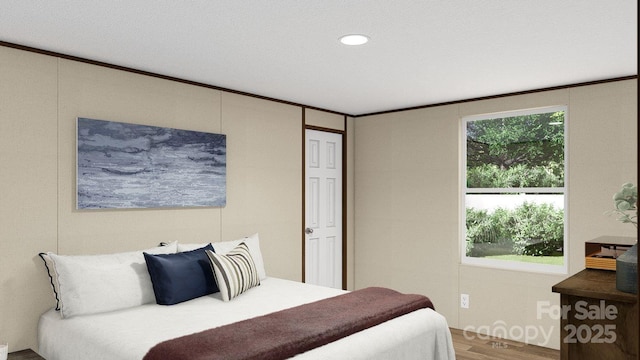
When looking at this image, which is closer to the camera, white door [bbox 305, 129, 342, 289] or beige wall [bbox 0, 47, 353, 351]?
beige wall [bbox 0, 47, 353, 351]

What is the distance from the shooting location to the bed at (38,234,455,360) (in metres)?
2.50

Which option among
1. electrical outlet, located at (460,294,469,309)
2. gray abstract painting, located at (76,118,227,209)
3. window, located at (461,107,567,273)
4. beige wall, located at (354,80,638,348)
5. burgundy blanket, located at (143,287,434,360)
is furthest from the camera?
electrical outlet, located at (460,294,469,309)

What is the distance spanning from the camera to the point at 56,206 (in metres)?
3.13

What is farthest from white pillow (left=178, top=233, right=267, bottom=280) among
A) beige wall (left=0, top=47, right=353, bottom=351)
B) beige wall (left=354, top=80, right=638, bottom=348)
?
beige wall (left=354, top=80, right=638, bottom=348)

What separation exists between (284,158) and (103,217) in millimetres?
1921

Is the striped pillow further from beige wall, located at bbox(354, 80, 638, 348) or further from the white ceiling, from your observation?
beige wall, located at bbox(354, 80, 638, 348)

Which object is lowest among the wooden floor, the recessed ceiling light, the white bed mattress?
the wooden floor

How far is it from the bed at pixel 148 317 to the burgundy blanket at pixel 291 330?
4cm

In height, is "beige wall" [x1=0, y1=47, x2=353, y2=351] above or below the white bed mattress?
above

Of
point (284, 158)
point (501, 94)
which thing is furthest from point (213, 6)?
point (501, 94)

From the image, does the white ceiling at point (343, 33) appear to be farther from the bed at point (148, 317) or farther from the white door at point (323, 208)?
the bed at point (148, 317)

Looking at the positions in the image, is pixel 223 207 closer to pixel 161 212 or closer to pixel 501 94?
pixel 161 212

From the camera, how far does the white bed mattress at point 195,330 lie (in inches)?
96.7

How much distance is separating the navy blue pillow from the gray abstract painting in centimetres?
57
